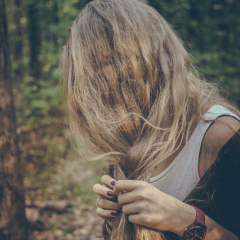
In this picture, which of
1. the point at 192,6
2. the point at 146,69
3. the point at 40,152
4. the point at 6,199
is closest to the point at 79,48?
the point at 146,69

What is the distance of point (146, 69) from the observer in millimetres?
1116

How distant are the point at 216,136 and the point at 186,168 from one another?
0.71 ft

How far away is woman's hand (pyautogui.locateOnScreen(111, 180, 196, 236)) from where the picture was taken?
3.03 ft

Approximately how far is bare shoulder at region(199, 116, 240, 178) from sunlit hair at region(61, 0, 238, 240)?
95 millimetres

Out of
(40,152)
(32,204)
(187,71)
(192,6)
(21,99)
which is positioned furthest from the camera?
(192,6)

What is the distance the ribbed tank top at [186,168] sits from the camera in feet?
3.59

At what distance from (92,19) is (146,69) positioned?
38 centimetres

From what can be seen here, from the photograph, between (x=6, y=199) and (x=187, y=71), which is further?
(x=6, y=199)

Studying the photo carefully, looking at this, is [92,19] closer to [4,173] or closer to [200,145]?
[200,145]

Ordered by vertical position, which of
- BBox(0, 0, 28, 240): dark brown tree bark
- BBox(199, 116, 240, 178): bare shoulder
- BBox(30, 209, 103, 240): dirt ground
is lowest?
BBox(30, 209, 103, 240): dirt ground

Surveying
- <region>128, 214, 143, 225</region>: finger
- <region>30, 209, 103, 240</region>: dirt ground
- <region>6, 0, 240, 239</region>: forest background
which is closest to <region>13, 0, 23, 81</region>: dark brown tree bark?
<region>6, 0, 240, 239</region>: forest background

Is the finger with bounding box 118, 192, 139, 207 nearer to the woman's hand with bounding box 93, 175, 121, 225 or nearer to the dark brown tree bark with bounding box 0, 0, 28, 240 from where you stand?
the woman's hand with bounding box 93, 175, 121, 225

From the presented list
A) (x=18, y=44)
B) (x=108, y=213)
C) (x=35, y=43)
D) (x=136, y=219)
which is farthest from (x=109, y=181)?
(x=18, y=44)

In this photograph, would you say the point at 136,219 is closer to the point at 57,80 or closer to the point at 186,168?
the point at 186,168
